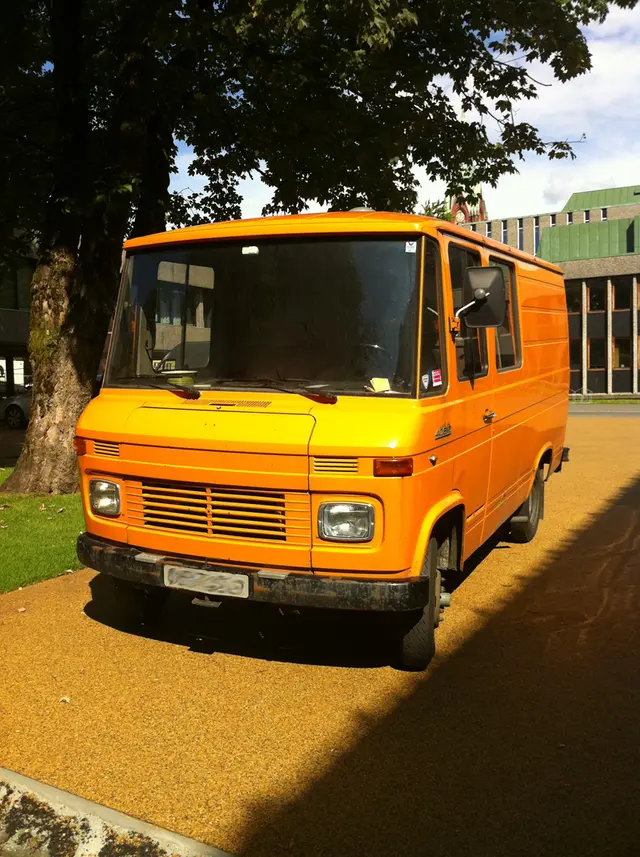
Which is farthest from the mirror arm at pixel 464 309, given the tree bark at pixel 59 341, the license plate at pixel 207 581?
the tree bark at pixel 59 341

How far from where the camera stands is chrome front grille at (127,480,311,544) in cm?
435

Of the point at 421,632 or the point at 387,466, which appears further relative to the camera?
the point at 421,632

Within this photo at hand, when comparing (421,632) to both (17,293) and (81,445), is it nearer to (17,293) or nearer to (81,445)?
(81,445)

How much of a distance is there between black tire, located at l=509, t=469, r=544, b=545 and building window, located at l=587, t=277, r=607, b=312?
138 ft

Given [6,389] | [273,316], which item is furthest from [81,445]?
[6,389]

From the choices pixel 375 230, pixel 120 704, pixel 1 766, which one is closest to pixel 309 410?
pixel 375 230

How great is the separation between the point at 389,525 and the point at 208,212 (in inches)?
582

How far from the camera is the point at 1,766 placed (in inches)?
145

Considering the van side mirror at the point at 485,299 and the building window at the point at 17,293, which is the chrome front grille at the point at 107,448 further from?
the building window at the point at 17,293

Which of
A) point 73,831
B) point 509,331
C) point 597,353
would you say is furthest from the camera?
point 597,353

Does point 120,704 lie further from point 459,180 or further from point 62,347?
point 459,180

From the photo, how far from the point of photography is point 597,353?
47.4m

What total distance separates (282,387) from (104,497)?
1306 mm

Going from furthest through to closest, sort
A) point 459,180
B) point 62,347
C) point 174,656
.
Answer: point 459,180 → point 62,347 → point 174,656
